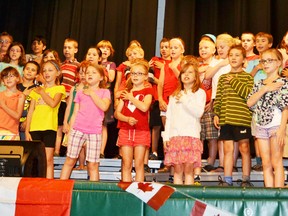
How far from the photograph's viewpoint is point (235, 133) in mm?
5141

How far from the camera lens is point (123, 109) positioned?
536 cm

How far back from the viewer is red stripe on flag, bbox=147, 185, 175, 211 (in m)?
2.74

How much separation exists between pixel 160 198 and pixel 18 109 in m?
3.33

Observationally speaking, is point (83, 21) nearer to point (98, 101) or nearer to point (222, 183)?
point (98, 101)

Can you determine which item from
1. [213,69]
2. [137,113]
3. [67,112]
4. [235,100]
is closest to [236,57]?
[235,100]

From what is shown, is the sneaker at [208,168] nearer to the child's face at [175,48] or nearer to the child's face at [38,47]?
the child's face at [175,48]

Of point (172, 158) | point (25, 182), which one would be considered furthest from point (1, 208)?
point (172, 158)

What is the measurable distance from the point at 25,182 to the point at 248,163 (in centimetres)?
286

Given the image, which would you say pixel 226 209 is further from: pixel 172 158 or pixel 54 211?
pixel 172 158

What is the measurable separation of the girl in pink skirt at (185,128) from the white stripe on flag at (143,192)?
195 cm

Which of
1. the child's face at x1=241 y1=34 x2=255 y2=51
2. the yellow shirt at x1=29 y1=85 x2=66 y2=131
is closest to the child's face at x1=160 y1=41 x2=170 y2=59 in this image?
the child's face at x1=241 y1=34 x2=255 y2=51

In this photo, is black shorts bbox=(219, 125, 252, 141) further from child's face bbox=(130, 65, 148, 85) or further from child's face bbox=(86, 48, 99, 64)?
child's face bbox=(86, 48, 99, 64)

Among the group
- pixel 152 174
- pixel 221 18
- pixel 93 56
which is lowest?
pixel 152 174

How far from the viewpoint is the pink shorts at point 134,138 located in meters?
5.14
